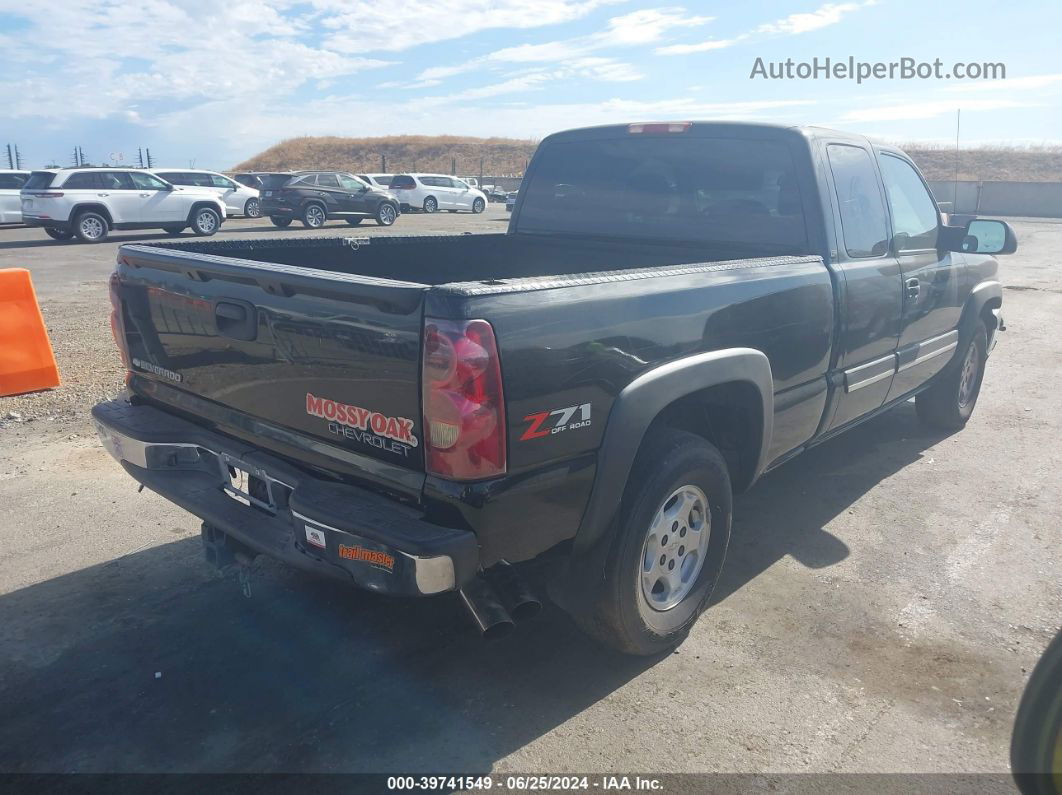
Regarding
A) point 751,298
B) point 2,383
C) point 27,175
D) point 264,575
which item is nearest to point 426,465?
point 751,298

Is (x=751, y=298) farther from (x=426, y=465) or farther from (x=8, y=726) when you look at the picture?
(x=8, y=726)

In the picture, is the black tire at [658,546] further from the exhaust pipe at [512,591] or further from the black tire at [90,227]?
the black tire at [90,227]

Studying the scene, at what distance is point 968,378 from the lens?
21.0 ft

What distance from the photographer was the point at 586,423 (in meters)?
2.73

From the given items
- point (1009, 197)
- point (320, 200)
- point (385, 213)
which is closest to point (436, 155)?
point (1009, 197)

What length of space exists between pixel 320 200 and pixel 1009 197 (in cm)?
3350

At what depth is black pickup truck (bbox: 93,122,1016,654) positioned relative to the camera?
251cm

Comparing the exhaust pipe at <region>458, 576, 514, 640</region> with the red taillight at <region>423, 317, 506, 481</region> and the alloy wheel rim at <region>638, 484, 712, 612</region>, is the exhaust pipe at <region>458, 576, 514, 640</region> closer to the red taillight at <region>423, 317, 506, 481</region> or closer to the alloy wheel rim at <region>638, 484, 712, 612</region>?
the red taillight at <region>423, 317, 506, 481</region>

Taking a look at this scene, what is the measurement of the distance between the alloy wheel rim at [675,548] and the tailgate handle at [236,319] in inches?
62.7

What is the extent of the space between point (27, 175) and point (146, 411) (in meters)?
21.8

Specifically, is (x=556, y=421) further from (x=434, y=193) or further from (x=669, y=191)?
(x=434, y=193)

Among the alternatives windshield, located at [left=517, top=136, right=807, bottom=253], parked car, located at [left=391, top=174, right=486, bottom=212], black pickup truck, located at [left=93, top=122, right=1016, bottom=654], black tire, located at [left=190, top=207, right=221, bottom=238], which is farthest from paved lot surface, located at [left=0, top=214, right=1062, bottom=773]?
parked car, located at [left=391, top=174, right=486, bottom=212]

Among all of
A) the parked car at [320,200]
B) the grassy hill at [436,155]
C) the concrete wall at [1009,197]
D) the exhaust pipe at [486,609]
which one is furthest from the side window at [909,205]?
the grassy hill at [436,155]

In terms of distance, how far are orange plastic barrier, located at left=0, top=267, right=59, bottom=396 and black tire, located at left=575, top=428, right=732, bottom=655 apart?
18.1ft
